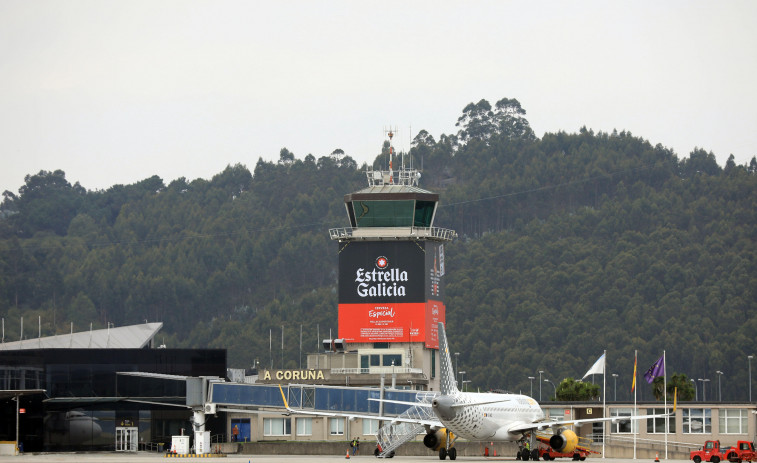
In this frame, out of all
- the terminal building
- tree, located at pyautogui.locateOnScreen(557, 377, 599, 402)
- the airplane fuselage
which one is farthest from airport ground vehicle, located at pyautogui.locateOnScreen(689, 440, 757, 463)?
tree, located at pyautogui.locateOnScreen(557, 377, 599, 402)

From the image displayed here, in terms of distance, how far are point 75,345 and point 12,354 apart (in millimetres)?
20962

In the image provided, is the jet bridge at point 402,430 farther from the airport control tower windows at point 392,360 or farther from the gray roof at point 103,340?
the gray roof at point 103,340

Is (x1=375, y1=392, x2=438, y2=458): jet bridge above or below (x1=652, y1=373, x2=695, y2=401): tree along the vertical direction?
below

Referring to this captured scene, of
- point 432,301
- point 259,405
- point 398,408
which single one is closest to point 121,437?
point 259,405

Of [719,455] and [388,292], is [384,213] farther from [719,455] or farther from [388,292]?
[719,455]

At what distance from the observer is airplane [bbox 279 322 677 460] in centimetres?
8456

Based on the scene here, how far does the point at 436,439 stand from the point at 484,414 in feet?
12.3

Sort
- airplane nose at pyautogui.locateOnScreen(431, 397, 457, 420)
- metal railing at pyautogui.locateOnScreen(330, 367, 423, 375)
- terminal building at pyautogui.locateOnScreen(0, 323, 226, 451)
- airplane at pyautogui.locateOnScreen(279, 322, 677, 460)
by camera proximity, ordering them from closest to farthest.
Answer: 1. airplane nose at pyautogui.locateOnScreen(431, 397, 457, 420)
2. airplane at pyautogui.locateOnScreen(279, 322, 677, 460)
3. terminal building at pyautogui.locateOnScreen(0, 323, 226, 451)
4. metal railing at pyautogui.locateOnScreen(330, 367, 423, 375)

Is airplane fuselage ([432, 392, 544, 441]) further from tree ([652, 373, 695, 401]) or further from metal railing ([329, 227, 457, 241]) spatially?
tree ([652, 373, 695, 401])

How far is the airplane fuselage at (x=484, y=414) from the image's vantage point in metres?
84.1

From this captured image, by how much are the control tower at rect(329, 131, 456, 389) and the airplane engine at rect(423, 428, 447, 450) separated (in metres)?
25.5

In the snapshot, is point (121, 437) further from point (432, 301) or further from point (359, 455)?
point (432, 301)

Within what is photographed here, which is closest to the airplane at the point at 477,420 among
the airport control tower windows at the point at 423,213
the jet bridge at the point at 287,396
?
the jet bridge at the point at 287,396

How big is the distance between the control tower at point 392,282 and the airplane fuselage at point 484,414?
76.9 feet
